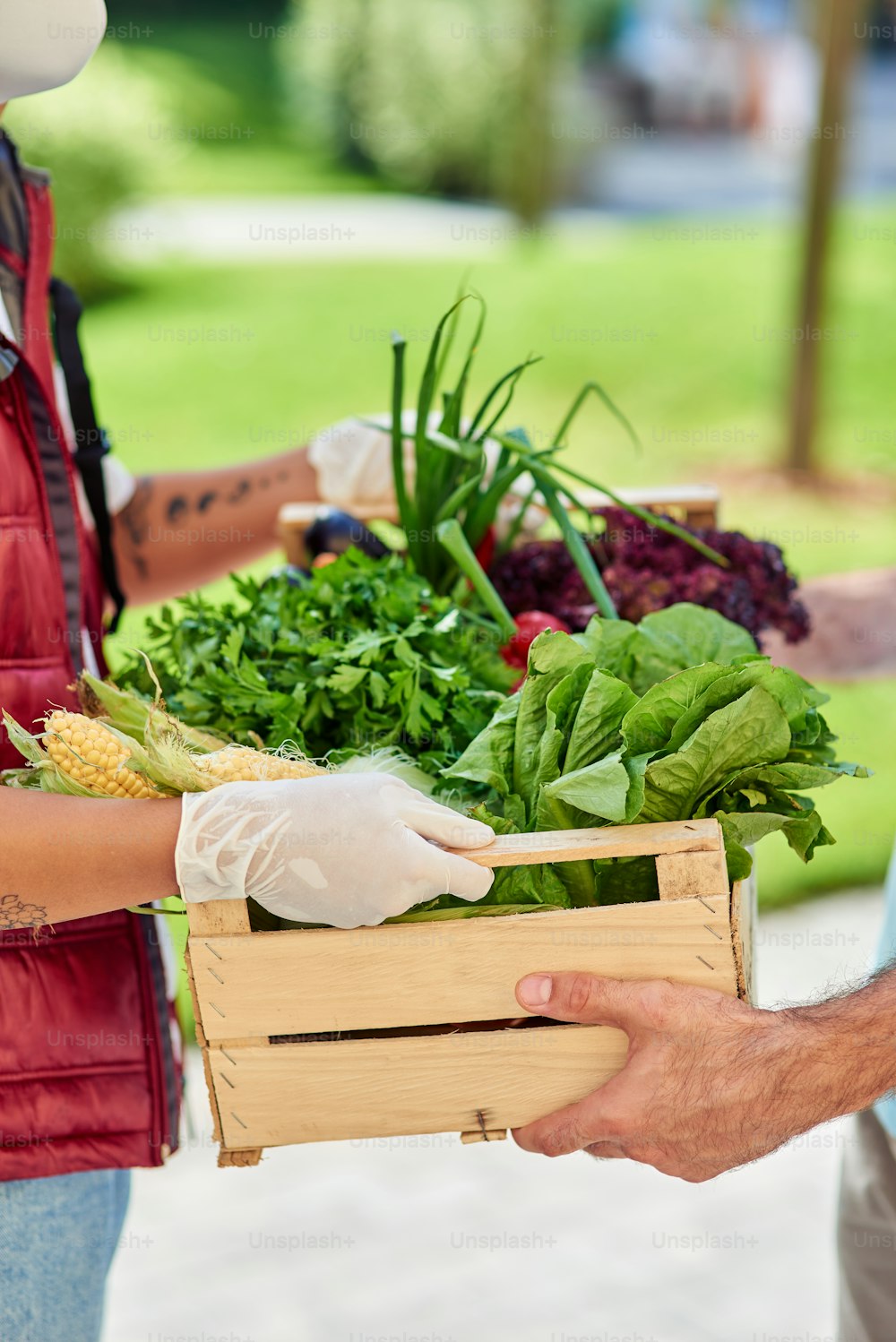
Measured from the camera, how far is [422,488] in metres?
2.04

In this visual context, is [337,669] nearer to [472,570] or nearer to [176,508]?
[472,570]

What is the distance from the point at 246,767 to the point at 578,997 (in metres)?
0.45

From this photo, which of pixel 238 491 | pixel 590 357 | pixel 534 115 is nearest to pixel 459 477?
pixel 238 491

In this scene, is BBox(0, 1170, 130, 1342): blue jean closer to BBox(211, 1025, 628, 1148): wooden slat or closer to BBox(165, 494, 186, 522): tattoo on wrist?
BBox(211, 1025, 628, 1148): wooden slat

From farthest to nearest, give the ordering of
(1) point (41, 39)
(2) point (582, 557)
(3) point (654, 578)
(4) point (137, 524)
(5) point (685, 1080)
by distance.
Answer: (4) point (137, 524)
(3) point (654, 578)
(2) point (582, 557)
(1) point (41, 39)
(5) point (685, 1080)


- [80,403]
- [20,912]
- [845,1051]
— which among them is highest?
[80,403]

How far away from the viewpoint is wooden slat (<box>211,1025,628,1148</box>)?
1.51 metres

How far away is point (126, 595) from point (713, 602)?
3.29 ft

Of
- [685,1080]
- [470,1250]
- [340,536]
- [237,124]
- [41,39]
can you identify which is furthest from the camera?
[237,124]

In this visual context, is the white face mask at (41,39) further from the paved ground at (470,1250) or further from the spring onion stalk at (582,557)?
the paved ground at (470,1250)

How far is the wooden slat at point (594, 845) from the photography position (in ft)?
4.65

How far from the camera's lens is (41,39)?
1.63 meters

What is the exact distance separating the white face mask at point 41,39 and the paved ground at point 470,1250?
86.4 inches

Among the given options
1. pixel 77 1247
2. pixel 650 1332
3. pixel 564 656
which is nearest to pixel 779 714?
pixel 564 656
